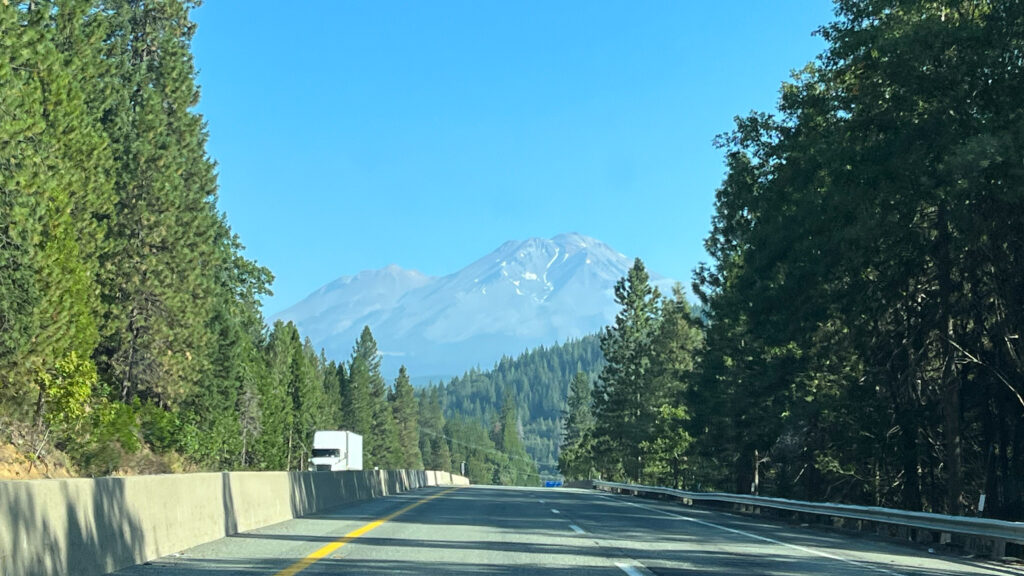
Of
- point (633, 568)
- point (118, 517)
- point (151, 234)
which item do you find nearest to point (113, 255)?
point (151, 234)

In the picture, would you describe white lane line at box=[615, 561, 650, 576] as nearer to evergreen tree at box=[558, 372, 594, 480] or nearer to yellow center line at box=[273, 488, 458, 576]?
yellow center line at box=[273, 488, 458, 576]

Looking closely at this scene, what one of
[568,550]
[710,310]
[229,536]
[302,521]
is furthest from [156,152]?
[568,550]

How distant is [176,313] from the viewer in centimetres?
5075

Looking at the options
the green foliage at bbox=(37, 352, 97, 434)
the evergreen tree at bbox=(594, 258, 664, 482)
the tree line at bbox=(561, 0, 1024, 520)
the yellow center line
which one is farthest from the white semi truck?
the yellow center line

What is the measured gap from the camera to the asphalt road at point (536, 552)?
1063cm

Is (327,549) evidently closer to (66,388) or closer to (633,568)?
(633,568)

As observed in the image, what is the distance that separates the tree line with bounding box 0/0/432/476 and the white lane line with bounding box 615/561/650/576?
25618 mm

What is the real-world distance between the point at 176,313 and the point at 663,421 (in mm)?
33370

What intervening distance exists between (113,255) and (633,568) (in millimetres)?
Answer: 43619

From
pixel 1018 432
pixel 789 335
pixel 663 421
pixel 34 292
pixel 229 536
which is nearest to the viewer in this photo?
pixel 229 536

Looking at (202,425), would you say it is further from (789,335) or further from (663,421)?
(789,335)

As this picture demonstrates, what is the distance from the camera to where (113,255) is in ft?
161

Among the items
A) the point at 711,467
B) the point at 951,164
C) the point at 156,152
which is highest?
the point at 156,152

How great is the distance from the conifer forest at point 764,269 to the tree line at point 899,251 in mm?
82
